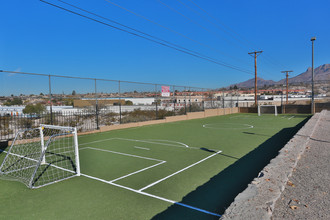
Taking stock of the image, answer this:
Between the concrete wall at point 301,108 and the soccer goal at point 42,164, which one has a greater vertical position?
the concrete wall at point 301,108

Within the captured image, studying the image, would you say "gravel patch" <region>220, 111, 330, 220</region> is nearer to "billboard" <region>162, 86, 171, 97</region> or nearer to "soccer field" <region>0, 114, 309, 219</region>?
"soccer field" <region>0, 114, 309, 219</region>

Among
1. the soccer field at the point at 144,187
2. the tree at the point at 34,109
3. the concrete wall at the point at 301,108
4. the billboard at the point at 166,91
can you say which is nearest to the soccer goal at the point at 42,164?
the soccer field at the point at 144,187

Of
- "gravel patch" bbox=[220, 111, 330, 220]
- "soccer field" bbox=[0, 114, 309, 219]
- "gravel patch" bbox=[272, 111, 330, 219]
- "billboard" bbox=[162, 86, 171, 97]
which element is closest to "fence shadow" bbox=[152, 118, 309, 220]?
"soccer field" bbox=[0, 114, 309, 219]

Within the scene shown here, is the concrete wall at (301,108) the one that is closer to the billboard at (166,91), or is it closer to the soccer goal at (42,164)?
the billboard at (166,91)

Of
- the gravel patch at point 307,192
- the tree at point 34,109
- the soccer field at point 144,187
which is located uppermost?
the tree at point 34,109

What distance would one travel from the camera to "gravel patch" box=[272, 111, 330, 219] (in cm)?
356

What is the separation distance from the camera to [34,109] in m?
13.8

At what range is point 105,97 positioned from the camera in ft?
57.4

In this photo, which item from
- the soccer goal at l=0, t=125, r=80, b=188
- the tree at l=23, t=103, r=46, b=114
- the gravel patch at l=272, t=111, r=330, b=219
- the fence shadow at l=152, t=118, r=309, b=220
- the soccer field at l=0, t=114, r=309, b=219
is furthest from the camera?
the tree at l=23, t=103, r=46, b=114

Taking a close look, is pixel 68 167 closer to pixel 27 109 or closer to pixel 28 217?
pixel 28 217

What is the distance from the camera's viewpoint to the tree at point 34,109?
13.6m

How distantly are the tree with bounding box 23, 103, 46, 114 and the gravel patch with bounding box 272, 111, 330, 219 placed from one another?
44.0ft

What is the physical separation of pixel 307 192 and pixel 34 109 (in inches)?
561

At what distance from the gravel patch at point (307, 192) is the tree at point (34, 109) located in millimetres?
13418
